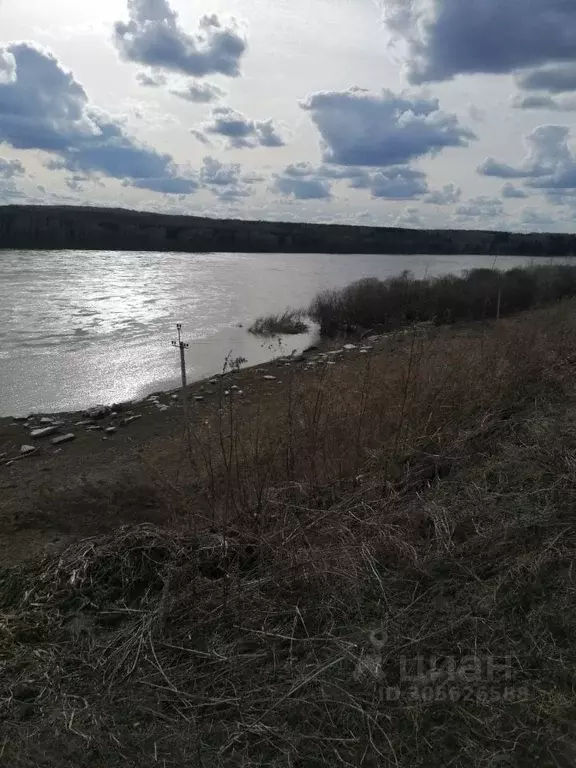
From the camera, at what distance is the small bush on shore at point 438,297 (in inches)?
958

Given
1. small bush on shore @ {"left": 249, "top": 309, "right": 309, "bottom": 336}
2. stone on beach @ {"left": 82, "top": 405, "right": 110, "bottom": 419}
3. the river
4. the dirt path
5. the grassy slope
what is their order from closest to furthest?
the grassy slope
the dirt path
stone on beach @ {"left": 82, "top": 405, "right": 110, "bottom": 419}
the river
small bush on shore @ {"left": 249, "top": 309, "right": 309, "bottom": 336}

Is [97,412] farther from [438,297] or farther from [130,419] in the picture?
[438,297]

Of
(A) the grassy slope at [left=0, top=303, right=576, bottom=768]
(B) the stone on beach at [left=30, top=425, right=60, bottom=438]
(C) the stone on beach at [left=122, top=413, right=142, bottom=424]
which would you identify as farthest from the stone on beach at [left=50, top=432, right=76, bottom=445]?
(A) the grassy slope at [left=0, top=303, right=576, bottom=768]

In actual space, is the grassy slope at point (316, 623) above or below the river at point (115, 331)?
above

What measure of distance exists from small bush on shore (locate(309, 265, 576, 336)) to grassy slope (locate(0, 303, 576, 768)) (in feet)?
66.5

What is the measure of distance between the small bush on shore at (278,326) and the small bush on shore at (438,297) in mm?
986

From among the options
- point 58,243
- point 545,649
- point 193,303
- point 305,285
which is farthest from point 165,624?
point 58,243

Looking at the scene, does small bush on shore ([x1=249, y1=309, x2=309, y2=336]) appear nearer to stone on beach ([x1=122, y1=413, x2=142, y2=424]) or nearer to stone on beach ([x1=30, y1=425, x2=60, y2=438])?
stone on beach ([x1=122, y1=413, x2=142, y2=424])

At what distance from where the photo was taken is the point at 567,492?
3.69 meters

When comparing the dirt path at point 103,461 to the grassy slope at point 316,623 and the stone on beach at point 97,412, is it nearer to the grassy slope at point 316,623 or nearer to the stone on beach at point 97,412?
the stone on beach at point 97,412

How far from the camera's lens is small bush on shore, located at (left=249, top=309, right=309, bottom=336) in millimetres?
24234

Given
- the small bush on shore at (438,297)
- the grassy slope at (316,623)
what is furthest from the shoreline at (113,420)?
the small bush on shore at (438,297)

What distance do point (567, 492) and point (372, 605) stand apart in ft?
5.23

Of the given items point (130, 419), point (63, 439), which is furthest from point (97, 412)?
point (63, 439)
